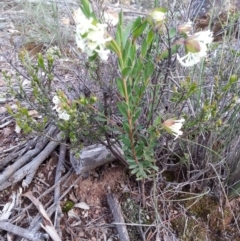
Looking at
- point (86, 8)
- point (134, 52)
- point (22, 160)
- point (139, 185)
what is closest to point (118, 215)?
point (139, 185)

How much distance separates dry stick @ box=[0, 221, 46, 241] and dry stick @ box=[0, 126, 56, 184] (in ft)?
0.55

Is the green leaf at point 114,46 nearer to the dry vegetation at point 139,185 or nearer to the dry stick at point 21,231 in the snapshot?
the dry vegetation at point 139,185

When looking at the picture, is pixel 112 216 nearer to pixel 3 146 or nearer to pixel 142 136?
pixel 142 136

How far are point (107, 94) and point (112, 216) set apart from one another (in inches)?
18.5

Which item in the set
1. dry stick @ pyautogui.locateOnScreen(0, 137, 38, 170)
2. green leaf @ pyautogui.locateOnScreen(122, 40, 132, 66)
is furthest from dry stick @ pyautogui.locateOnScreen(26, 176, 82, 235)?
green leaf @ pyautogui.locateOnScreen(122, 40, 132, 66)

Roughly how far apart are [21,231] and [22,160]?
0.30 meters

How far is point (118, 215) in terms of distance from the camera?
1.29m

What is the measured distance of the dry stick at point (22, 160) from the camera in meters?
1.36

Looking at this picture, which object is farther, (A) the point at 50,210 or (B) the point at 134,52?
(A) the point at 50,210

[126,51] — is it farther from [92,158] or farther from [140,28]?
[92,158]

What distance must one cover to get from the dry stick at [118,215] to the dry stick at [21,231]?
0.26 m

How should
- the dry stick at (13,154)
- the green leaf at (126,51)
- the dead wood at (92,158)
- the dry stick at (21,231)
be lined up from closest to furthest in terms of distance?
the green leaf at (126,51)
the dry stick at (21,231)
the dead wood at (92,158)
the dry stick at (13,154)

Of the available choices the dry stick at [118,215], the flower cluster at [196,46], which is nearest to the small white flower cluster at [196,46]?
the flower cluster at [196,46]

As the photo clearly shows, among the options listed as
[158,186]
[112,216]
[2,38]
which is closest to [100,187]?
[112,216]
